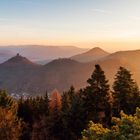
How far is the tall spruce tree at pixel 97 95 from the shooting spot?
49.5 m

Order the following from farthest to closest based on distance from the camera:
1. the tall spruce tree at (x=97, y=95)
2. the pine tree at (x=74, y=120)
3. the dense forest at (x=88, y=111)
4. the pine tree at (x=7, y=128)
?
the pine tree at (x=74, y=120)
the tall spruce tree at (x=97, y=95)
the dense forest at (x=88, y=111)
the pine tree at (x=7, y=128)

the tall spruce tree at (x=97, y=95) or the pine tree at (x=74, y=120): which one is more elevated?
the tall spruce tree at (x=97, y=95)

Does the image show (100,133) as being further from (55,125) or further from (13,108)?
(13,108)

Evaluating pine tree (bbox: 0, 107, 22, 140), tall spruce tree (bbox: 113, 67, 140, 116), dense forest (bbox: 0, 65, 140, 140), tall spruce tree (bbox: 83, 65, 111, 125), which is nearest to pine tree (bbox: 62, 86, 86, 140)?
dense forest (bbox: 0, 65, 140, 140)

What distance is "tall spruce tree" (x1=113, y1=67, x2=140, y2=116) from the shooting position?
51.0 m

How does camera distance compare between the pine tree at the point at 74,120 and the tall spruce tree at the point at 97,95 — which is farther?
the pine tree at the point at 74,120

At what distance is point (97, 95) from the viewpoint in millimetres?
49625

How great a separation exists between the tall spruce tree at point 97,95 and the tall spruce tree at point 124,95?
2.20 meters

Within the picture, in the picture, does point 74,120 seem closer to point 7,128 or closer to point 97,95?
point 97,95

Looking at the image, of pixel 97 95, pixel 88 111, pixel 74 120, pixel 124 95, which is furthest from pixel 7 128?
pixel 124 95

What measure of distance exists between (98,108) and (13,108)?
16.1 meters

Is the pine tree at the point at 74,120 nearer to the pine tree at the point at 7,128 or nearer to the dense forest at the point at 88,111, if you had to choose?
the dense forest at the point at 88,111

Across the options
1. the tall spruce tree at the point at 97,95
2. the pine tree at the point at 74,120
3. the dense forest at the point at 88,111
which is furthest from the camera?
the pine tree at the point at 74,120

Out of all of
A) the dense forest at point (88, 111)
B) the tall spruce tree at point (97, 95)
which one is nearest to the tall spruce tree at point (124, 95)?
the dense forest at point (88, 111)
